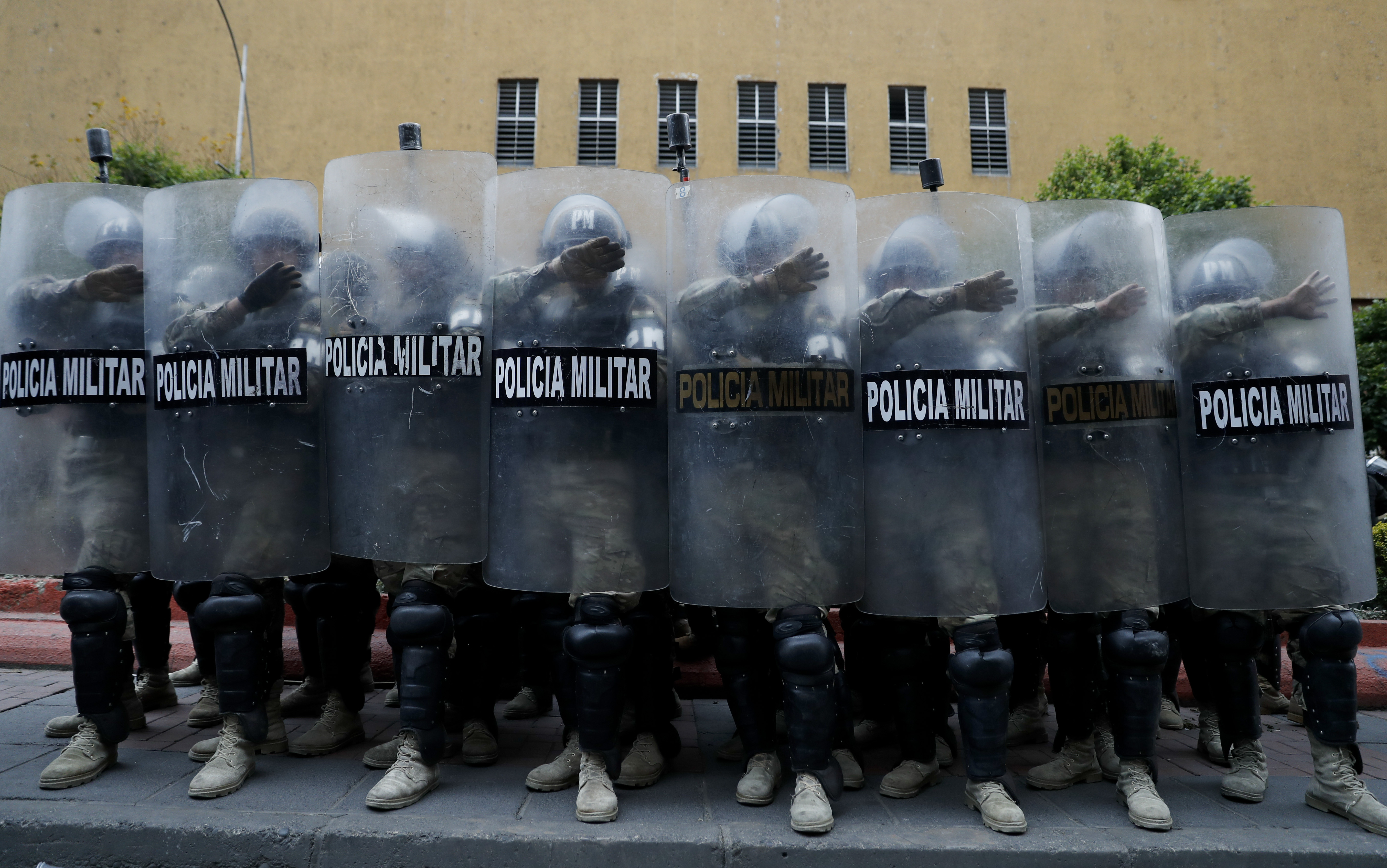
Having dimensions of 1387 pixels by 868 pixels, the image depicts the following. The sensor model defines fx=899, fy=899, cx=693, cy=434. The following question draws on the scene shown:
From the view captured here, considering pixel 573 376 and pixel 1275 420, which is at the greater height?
pixel 573 376

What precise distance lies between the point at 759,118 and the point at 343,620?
498 inches

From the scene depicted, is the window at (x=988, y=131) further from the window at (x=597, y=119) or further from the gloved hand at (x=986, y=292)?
the gloved hand at (x=986, y=292)

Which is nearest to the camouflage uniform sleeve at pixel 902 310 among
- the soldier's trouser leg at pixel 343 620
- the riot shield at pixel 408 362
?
the riot shield at pixel 408 362

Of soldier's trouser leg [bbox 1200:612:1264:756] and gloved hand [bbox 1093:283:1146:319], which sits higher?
gloved hand [bbox 1093:283:1146:319]

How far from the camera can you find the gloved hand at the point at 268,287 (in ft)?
12.2

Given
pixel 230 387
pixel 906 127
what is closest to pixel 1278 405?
pixel 230 387

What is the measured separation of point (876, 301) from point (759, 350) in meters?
0.54

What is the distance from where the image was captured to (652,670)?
12.8ft

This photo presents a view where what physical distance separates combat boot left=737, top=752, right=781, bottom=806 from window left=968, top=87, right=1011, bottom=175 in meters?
13.8

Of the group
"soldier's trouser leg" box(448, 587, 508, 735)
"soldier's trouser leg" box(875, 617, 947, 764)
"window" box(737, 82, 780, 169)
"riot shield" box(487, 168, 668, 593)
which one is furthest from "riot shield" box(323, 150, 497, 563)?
"window" box(737, 82, 780, 169)

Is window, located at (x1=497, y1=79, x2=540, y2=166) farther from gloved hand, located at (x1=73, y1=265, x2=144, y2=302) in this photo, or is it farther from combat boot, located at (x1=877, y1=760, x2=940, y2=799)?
combat boot, located at (x1=877, y1=760, x2=940, y2=799)

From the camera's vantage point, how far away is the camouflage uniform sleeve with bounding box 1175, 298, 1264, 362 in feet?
11.9

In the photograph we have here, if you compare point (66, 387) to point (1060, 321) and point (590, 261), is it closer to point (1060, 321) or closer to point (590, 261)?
point (590, 261)

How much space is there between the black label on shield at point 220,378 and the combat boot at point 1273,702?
17.7 ft
